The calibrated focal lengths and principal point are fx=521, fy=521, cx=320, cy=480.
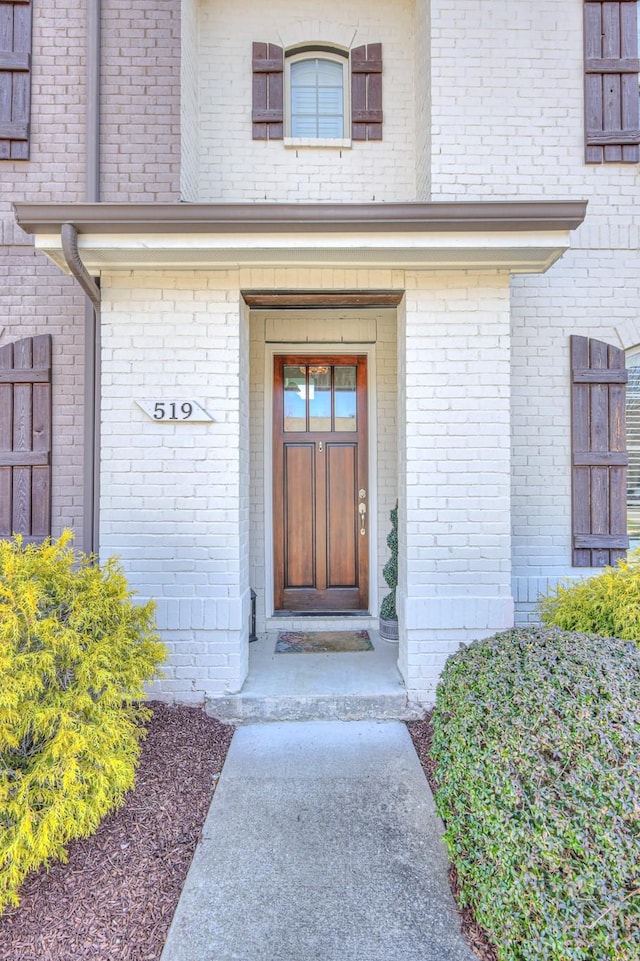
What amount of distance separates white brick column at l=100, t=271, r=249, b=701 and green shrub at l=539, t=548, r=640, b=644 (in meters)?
2.07

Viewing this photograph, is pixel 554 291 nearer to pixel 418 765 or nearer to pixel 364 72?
pixel 364 72

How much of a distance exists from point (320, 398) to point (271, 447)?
68 centimetres

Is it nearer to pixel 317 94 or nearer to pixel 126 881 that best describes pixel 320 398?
pixel 317 94

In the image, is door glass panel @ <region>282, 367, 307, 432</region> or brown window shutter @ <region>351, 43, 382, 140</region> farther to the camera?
door glass panel @ <region>282, 367, 307, 432</region>

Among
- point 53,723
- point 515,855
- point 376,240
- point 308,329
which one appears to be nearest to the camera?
point 515,855

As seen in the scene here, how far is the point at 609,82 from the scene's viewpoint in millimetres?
4070

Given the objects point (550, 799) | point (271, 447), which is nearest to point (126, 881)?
point (550, 799)

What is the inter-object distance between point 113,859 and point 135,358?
2796 millimetres

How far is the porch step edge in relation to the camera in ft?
11.3

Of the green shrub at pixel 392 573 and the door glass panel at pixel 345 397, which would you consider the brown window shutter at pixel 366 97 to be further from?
the green shrub at pixel 392 573

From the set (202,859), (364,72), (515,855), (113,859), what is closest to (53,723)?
(113,859)

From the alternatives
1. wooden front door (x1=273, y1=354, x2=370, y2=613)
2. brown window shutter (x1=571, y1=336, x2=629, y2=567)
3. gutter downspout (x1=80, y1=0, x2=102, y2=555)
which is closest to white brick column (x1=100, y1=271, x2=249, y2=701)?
gutter downspout (x1=80, y1=0, x2=102, y2=555)

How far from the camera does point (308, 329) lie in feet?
16.0

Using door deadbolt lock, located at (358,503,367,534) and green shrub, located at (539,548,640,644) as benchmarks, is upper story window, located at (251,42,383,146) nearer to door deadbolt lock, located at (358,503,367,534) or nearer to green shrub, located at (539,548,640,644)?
door deadbolt lock, located at (358,503,367,534)
